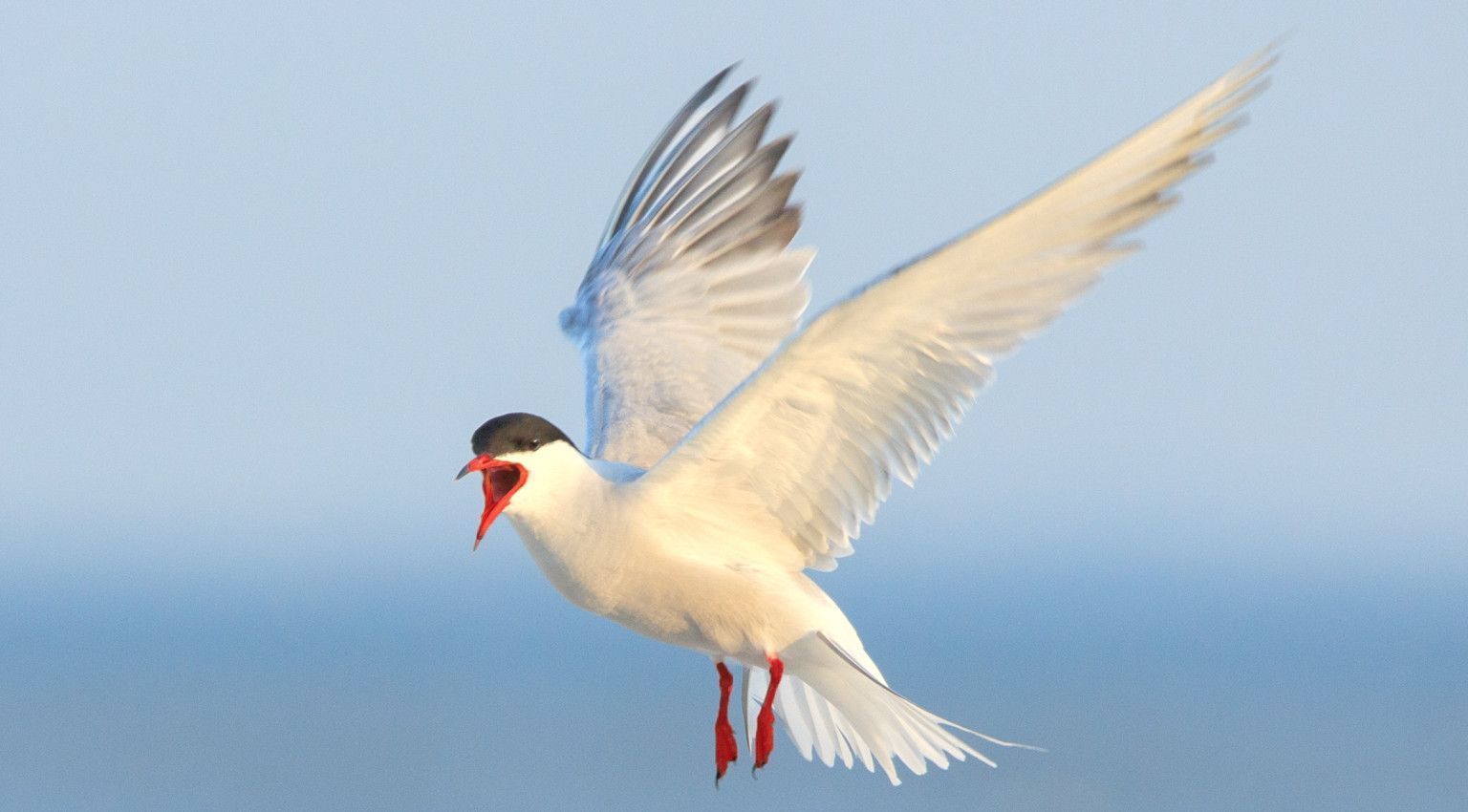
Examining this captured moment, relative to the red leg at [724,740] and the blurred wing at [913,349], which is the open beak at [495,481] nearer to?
the blurred wing at [913,349]

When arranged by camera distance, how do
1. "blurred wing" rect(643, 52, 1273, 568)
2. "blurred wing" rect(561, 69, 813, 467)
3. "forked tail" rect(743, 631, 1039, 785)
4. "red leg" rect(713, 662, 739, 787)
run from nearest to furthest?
"blurred wing" rect(643, 52, 1273, 568) → "forked tail" rect(743, 631, 1039, 785) → "red leg" rect(713, 662, 739, 787) → "blurred wing" rect(561, 69, 813, 467)

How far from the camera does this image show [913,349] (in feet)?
22.6

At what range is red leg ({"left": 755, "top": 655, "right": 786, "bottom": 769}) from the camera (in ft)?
24.6

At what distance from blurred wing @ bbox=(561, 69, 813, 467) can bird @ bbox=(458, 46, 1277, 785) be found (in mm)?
23

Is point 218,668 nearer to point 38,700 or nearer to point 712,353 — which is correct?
point 38,700

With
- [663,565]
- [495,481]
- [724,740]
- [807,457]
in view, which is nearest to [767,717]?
[724,740]

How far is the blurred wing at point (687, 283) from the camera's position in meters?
8.64

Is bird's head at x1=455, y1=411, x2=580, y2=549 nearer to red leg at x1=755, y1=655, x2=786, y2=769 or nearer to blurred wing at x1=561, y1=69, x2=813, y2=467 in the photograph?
red leg at x1=755, y1=655, x2=786, y2=769

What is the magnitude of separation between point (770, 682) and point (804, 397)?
1037 mm

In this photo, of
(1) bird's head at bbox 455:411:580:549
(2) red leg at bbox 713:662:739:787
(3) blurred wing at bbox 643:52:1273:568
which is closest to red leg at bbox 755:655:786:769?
(2) red leg at bbox 713:662:739:787

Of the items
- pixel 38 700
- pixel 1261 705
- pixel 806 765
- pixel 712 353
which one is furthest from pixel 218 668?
pixel 712 353

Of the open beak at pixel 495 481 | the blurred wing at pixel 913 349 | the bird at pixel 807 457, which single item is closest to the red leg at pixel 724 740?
the bird at pixel 807 457

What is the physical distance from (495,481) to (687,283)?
228cm

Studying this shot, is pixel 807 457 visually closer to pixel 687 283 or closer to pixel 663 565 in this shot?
pixel 663 565
